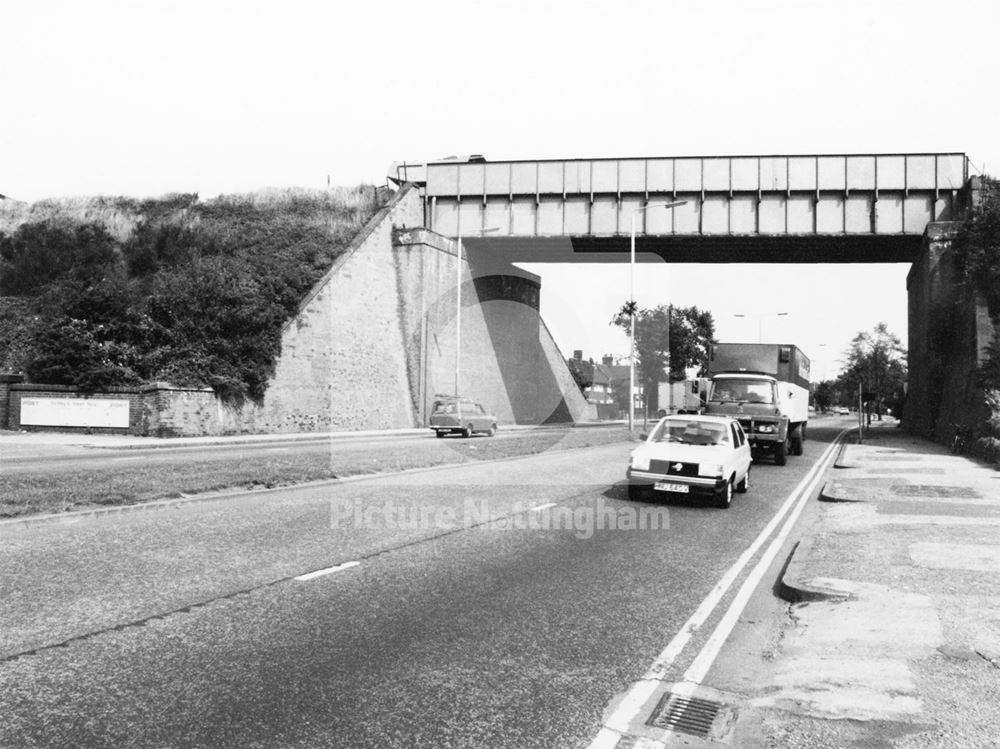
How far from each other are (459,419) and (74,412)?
14555 millimetres

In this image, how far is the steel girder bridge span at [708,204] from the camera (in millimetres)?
36094

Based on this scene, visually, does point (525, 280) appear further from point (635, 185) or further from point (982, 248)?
point (982, 248)

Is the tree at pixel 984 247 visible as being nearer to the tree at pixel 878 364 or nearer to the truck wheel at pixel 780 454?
the truck wheel at pixel 780 454

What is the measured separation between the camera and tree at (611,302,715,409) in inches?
3037

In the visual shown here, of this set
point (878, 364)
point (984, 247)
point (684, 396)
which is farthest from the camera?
point (878, 364)

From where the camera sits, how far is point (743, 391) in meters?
22.4

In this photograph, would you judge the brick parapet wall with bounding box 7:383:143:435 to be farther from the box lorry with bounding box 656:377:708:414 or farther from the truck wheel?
the truck wheel

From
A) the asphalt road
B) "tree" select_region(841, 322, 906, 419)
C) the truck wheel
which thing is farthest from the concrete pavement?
"tree" select_region(841, 322, 906, 419)

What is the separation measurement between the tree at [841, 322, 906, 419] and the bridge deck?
95.3 feet

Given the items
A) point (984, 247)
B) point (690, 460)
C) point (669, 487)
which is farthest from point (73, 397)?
point (984, 247)

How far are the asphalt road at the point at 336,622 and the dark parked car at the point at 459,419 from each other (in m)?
22.1

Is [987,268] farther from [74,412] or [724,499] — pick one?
[74,412]

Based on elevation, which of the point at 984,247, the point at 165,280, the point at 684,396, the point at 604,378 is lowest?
the point at 684,396

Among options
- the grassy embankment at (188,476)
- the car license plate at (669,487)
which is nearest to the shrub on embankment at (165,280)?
the grassy embankment at (188,476)
